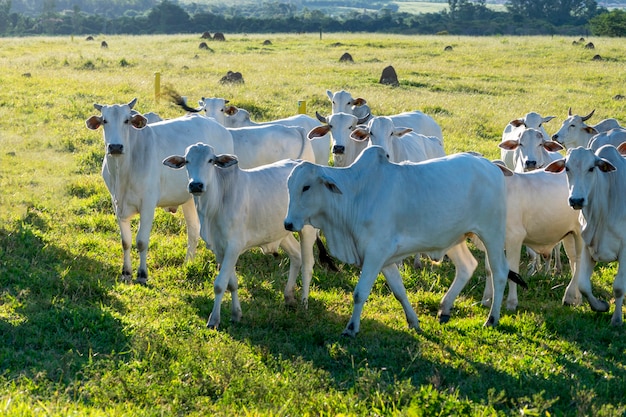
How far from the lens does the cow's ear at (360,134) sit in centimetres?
984

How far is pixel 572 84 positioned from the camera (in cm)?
2697

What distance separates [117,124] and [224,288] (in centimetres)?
246

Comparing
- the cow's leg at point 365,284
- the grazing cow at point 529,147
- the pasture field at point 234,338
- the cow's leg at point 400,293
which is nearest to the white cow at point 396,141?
the grazing cow at point 529,147

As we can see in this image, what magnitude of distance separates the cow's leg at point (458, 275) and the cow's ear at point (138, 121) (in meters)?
3.57

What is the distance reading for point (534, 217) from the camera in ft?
27.9

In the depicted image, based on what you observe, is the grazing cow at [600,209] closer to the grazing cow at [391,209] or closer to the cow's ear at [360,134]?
the grazing cow at [391,209]

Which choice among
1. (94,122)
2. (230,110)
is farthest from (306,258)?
(230,110)

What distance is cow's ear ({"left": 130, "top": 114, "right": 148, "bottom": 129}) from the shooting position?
29.8 feet

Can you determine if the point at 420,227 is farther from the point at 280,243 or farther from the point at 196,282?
the point at 196,282

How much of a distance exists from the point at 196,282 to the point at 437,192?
9.94 ft

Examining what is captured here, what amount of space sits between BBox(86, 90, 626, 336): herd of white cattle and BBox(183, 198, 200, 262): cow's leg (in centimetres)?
51

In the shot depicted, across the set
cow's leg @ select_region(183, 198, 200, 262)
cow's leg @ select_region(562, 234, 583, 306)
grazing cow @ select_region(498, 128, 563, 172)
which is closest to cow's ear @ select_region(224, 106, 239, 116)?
cow's leg @ select_region(183, 198, 200, 262)

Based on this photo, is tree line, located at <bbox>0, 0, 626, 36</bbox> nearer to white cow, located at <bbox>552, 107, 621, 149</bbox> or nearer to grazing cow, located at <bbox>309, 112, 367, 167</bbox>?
white cow, located at <bbox>552, 107, 621, 149</bbox>

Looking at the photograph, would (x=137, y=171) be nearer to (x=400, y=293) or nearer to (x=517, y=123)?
(x=400, y=293)
